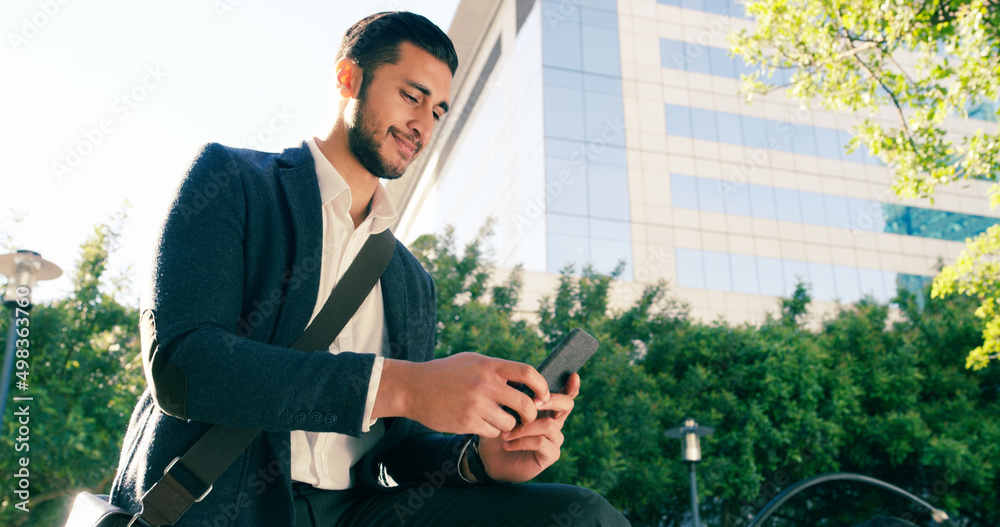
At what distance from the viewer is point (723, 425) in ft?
46.0

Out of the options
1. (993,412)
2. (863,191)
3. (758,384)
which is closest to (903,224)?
(863,191)

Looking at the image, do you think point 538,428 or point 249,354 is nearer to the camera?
point 249,354

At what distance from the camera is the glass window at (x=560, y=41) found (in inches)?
1045

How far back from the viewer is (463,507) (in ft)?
5.12

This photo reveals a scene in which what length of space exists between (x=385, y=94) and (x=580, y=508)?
113cm

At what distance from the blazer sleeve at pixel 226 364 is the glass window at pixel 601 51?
27.2m

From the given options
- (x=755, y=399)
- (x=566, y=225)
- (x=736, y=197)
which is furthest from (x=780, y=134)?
(x=755, y=399)

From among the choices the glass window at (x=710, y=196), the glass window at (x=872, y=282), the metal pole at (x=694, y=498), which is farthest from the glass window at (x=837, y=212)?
the metal pole at (x=694, y=498)

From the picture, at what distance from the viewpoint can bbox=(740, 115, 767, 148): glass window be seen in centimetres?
2970

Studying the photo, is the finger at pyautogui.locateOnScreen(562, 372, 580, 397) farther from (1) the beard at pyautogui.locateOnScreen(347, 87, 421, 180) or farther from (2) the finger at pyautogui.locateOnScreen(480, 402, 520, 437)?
(1) the beard at pyautogui.locateOnScreen(347, 87, 421, 180)

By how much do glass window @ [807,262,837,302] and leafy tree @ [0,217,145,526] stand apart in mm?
24810

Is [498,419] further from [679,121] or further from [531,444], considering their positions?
[679,121]

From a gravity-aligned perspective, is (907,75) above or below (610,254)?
below

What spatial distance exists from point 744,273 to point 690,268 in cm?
242
